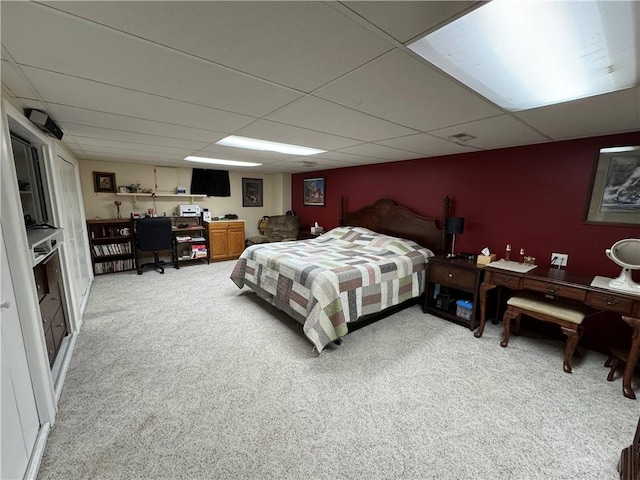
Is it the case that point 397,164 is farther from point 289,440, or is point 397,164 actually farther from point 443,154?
point 289,440

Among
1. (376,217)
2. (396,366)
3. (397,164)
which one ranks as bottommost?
(396,366)

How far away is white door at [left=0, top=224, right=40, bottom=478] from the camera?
116cm

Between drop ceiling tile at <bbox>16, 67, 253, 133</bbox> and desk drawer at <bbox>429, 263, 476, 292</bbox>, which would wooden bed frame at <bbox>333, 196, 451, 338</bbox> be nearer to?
desk drawer at <bbox>429, 263, 476, 292</bbox>

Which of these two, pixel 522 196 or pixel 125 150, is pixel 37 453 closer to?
pixel 125 150

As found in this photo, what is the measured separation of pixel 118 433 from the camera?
5.17 feet

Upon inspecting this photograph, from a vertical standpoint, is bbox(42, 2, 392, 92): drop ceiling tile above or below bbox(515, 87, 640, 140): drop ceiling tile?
above

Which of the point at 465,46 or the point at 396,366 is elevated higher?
the point at 465,46

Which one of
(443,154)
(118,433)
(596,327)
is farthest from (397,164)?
(118,433)

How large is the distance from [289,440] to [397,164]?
376cm

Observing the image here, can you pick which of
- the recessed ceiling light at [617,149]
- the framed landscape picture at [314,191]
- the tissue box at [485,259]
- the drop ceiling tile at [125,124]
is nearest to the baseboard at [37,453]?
the drop ceiling tile at [125,124]

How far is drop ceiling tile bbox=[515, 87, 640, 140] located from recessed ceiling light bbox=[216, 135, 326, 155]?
2.17 meters

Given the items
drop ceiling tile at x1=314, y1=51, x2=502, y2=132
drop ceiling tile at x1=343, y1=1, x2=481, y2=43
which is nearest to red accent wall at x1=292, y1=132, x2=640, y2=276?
drop ceiling tile at x1=314, y1=51, x2=502, y2=132

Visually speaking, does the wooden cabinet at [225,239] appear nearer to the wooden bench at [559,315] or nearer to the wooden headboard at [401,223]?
the wooden headboard at [401,223]

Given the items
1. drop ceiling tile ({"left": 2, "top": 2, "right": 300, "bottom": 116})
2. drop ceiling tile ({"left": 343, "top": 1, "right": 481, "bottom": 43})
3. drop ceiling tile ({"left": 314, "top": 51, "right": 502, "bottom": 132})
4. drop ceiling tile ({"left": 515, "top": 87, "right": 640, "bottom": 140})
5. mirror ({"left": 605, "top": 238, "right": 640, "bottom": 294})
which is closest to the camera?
drop ceiling tile ({"left": 343, "top": 1, "right": 481, "bottom": 43})
